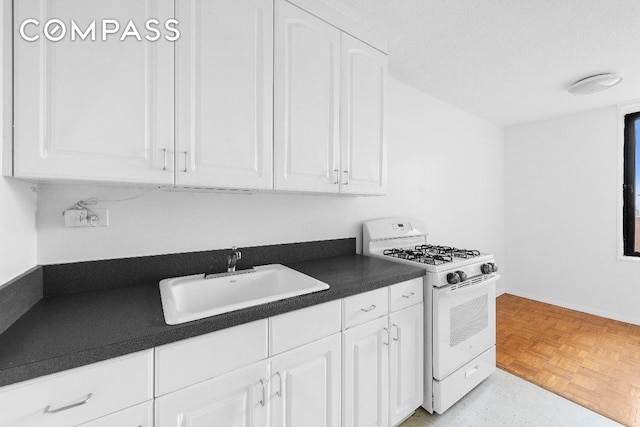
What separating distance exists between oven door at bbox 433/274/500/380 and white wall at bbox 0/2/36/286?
1.90 metres

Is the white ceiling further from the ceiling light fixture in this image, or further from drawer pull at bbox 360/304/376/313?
drawer pull at bbox 360/304/376/313

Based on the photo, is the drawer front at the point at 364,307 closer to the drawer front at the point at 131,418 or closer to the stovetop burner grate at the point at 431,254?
the stovetop burner grate at the point at 431,254

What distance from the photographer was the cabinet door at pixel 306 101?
1.38m

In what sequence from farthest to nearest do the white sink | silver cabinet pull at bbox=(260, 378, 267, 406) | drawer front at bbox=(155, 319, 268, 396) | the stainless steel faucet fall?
the stainless steel faucet, the white sink, silver cabinet pull at bbox=(260, 378, 267, 406), drawer front at bbox=(155, 319, 268, 396)

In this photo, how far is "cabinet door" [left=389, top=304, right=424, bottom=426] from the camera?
151 cm

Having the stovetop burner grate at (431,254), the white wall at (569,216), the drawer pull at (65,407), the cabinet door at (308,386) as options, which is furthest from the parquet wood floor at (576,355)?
the drawer pull at (65,407)

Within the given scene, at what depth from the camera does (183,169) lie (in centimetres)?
113

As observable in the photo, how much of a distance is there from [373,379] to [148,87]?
1.68 metres

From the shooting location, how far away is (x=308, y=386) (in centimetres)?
119

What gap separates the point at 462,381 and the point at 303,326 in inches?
51.8

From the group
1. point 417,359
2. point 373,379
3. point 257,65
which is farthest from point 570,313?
point 257,65

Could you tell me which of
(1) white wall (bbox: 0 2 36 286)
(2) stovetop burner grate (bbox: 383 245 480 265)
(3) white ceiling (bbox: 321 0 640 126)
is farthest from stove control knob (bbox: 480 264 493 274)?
(1) white wall (bbox: 0 2 36 286)

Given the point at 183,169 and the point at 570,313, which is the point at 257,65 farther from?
the point at 570,313

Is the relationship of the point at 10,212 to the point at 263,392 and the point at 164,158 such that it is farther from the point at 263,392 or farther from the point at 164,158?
the point at 263,392
